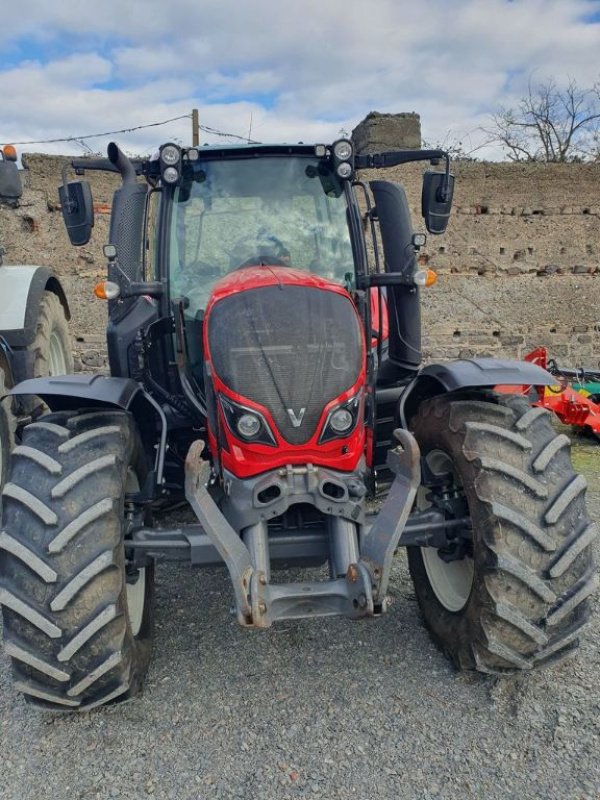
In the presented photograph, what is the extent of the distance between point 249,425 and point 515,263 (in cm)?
822

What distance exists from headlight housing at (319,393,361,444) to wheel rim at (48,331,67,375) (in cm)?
348

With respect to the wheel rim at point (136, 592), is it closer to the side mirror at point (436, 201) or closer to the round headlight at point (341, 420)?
the round headlight at point (341, 420)

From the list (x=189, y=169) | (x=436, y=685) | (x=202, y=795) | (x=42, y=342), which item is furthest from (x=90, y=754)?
(x=42, y=342)

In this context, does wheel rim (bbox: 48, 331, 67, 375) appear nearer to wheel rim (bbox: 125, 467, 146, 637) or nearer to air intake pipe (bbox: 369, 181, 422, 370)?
wheel rim (bbox: 125, 467, 146, 637)

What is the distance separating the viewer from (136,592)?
2.89 metres

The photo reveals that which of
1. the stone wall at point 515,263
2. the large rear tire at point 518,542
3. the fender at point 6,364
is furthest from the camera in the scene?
the stone wall at point 515,263

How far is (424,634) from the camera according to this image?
122 inches

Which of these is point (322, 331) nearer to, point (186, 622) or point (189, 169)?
point (189, 169)

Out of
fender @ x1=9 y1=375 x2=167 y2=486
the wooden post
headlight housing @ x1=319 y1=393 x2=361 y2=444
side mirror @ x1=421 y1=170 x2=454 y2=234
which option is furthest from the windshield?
the wooden post

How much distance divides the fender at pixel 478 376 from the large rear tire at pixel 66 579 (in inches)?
54.7

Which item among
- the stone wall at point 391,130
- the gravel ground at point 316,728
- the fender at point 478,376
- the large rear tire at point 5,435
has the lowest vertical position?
the gravel ground at point 316,728

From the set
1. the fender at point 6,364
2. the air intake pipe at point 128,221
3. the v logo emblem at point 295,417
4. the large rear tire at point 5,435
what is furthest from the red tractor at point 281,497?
the fender at point 6,364

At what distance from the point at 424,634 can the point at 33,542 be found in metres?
1.76

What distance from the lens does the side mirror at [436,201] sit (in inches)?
135
